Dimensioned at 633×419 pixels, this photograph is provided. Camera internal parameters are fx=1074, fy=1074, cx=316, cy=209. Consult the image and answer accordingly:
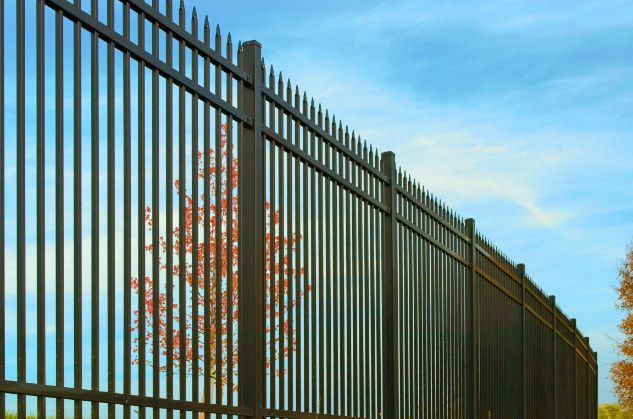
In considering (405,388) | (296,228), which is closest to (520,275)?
(405,388)

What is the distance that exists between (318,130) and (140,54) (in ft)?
7.33

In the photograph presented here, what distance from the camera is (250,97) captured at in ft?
20.3

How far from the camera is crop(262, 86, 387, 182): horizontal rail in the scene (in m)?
6.50

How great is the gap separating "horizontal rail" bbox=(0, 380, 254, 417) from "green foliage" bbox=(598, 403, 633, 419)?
27.6m

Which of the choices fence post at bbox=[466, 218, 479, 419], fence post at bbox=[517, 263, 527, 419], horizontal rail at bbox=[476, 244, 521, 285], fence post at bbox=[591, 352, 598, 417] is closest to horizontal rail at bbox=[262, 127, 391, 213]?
fence post at bbox=[466, 218, 479, 419]

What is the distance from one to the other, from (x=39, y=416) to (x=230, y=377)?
1584 millimetres

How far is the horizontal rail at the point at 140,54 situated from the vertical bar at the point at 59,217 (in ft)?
0.32

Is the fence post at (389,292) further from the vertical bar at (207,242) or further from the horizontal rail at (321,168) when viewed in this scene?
the vertical bar at (207,242)

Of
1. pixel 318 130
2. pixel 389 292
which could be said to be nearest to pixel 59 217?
pixel 318 130

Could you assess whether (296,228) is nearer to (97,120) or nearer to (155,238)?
(155,238)

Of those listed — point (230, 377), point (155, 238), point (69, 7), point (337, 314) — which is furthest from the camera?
point (337, 314)

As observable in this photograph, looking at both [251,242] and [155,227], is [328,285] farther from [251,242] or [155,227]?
[155,227]

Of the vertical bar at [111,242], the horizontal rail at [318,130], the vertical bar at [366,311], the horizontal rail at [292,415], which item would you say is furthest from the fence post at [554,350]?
the vertical bar at [111,242]

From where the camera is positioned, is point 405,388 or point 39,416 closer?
point 39,416
